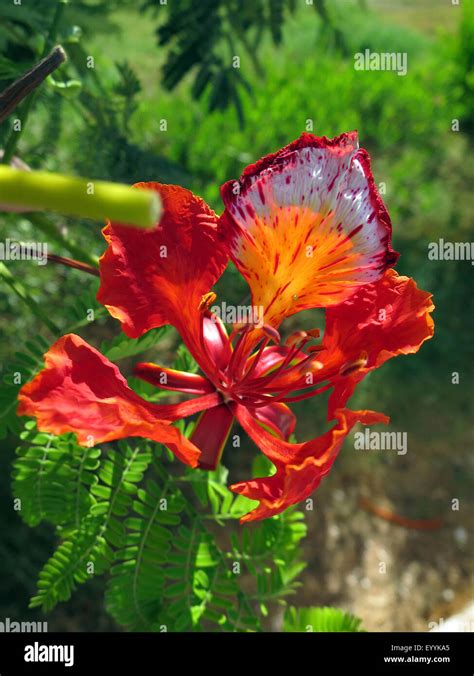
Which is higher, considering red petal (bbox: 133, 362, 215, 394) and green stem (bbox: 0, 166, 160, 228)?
red petal (bbox: 133, 362, 215, 394)

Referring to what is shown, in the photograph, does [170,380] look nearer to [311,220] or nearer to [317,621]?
[311,220]

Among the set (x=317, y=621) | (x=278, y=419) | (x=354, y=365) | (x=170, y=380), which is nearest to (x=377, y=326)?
(x=354, y=365)

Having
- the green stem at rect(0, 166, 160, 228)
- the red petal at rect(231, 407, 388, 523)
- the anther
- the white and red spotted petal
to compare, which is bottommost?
the red petal at rect(231, 407, 388, 523)

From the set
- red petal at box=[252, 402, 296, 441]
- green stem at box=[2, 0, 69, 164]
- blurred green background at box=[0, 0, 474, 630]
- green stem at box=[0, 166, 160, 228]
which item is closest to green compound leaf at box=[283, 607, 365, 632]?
red petal at box=[252, 402, 296, 441]

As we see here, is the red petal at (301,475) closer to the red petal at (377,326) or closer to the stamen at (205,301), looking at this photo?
the red petal at (377,326)

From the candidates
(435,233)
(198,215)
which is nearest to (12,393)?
(198,215)

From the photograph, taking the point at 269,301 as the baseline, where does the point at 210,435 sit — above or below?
below

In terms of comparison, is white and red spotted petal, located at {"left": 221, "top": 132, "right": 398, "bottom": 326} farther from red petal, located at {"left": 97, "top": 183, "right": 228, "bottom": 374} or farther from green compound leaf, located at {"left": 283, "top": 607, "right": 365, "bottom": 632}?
green compound leaf, located at {"left": 283, "top": 607, "right": 365, "bottom": 632}
